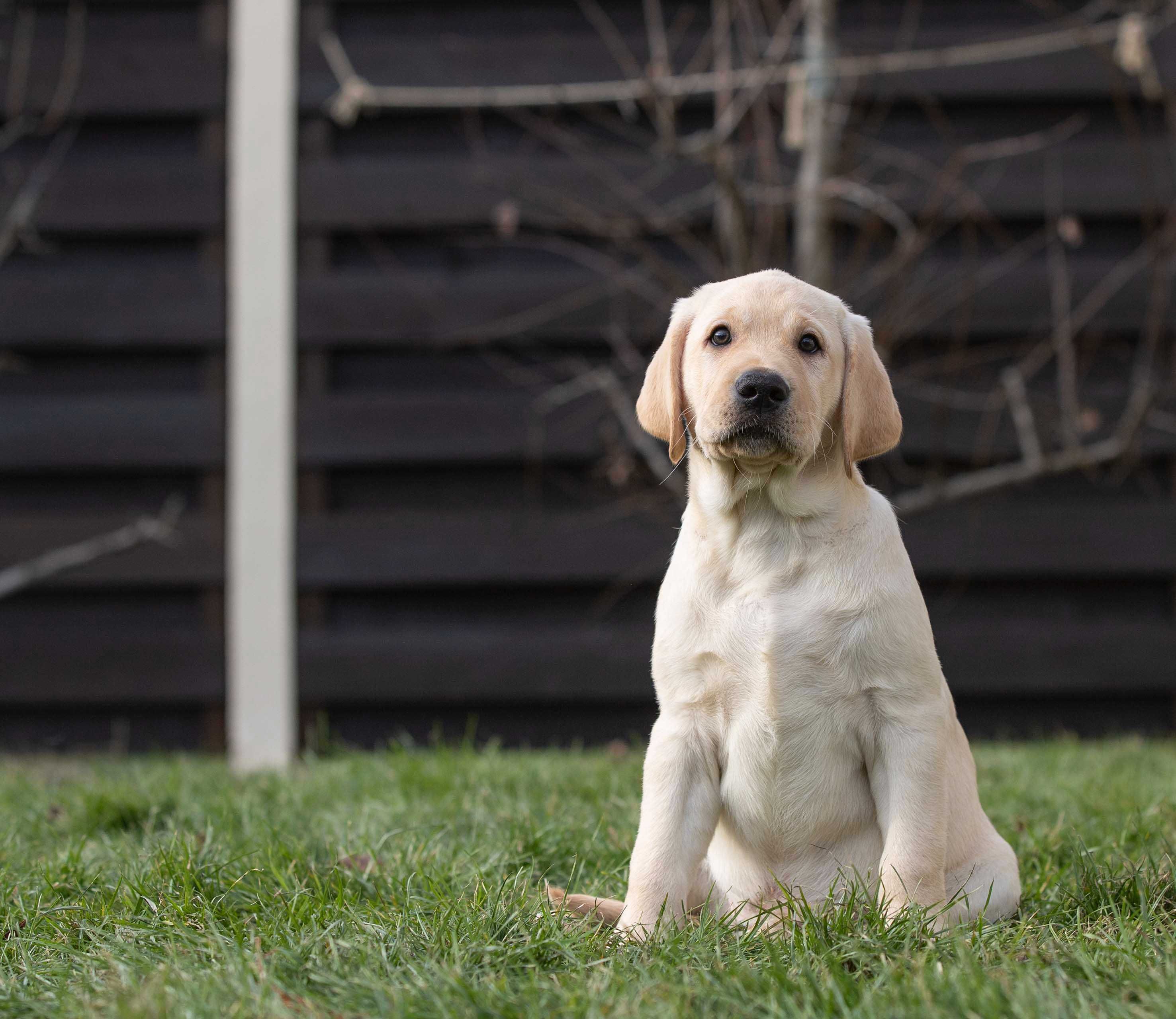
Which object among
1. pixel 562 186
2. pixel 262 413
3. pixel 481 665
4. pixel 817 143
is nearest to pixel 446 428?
pixel 262 413

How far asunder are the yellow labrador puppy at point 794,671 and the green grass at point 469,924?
0.14 m

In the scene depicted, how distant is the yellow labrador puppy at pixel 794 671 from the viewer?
5.98ft

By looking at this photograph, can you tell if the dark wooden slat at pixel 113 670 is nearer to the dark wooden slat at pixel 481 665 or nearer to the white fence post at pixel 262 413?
the white fence post at pixel 262 413

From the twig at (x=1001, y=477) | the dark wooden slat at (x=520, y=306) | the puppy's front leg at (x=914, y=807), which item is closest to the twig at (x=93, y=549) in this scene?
the dark wooden slat at (x=520, y=306)

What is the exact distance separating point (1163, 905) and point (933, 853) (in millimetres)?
466

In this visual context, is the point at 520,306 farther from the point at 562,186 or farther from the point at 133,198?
the point at 133,198

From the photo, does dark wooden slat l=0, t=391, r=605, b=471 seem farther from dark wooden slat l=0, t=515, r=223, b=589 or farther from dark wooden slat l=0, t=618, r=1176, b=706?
dark wooden slat l=0, t=618, r=1176, b=706

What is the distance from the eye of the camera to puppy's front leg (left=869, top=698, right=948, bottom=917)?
1.76m

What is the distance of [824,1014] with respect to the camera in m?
1.40

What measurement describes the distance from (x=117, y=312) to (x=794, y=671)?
366 cm

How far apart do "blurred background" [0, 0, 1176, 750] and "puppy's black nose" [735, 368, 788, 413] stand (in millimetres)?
2536

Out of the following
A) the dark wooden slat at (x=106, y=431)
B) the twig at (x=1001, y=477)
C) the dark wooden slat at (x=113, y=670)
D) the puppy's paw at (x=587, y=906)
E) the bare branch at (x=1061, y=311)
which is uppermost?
the bare branch at (x=1061, y=311)

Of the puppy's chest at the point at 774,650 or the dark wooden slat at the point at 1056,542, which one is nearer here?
the puppy's chest at the point at 774,650

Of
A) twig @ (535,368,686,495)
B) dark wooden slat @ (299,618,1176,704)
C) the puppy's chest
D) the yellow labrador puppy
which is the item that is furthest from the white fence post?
the puppy's chest
